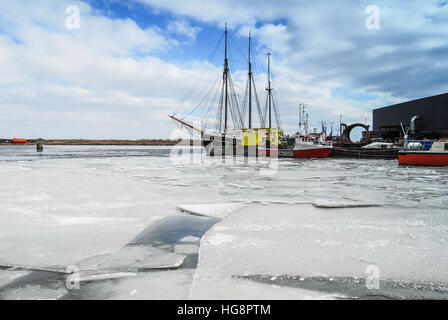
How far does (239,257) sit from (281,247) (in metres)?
0.63

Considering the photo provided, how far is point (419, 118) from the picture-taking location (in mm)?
44500

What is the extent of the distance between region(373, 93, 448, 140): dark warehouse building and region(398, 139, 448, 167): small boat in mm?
18332

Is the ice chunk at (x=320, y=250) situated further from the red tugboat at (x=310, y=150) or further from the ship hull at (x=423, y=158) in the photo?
the red tugboat at (x=310, y=150)

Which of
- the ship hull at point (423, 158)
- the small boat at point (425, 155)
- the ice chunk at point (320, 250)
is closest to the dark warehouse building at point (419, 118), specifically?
the small boat at point (425, 155)

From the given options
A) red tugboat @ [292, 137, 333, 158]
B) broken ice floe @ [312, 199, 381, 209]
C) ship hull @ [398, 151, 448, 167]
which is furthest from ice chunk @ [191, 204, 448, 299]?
red tugboat @ [292, 137, 333, 158]

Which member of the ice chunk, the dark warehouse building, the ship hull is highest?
the dark warehouse building

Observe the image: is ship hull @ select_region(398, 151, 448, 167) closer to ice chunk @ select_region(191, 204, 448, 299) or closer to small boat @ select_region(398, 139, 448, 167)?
small boat @ select_region(398, 139, 448, 167)

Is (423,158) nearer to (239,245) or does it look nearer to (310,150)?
(310,150)

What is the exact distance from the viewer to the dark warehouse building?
132 ft

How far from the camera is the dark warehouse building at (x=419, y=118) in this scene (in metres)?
40.2

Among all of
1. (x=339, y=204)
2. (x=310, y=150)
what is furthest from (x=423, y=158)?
(x=339, y=204)

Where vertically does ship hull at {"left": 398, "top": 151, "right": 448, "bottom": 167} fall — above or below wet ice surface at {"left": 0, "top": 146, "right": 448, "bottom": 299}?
above

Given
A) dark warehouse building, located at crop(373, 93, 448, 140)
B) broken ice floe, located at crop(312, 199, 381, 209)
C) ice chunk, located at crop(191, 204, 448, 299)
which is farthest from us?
dark warehouse building, located at crop(373, 93, 448, 140)
